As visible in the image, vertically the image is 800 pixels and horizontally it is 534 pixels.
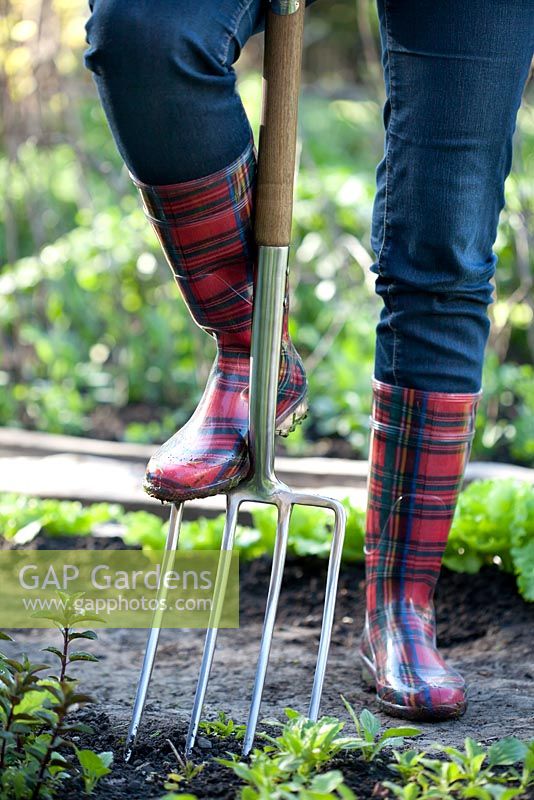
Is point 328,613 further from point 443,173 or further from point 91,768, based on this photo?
point 443,173

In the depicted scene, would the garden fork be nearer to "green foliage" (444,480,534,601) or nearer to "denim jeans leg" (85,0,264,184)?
"denim jeans leg" (85,0,264,184)

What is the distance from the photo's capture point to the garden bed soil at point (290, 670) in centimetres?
141

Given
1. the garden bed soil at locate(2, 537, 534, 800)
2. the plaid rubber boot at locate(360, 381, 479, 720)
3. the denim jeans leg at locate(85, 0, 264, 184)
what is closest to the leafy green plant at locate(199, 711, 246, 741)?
the garden bed soil at locate(2, 537, 534, 800)

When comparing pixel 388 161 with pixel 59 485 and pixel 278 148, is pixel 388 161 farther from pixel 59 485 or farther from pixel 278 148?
pixel 59 485

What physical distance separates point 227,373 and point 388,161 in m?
0.43

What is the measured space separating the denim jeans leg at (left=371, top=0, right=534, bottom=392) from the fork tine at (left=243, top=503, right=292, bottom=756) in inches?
14.5

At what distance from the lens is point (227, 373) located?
1.57 metres

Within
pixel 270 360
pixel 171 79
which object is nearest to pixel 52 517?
pixel 270 360

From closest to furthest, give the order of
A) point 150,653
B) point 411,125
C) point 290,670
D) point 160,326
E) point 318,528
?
point 150,653
point 411,125
point 290,670
point 318,528
point 160,326

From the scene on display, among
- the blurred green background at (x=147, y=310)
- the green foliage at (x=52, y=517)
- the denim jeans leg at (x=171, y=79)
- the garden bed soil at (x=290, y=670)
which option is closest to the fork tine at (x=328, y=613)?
the garden bed soil at (x=290, y=670)

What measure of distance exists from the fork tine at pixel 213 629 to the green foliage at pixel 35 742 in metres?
0.14

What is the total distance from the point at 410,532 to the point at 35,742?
74cm

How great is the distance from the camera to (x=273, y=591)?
57.6 inches

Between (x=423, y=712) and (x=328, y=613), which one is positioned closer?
(x=328, y=613)
